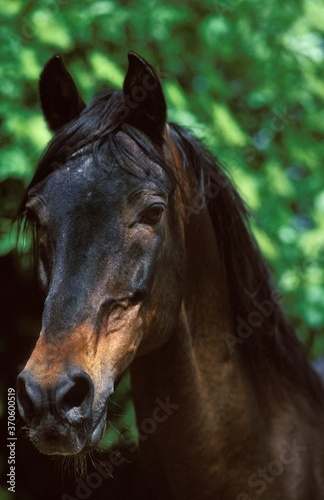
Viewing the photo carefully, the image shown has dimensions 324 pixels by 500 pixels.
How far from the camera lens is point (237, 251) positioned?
2584 millimetres

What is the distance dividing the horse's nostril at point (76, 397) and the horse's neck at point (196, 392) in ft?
1.87

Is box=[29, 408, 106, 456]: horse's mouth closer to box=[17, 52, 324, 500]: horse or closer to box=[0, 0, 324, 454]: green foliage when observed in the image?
box=[17, 52, 324, 500]: horse

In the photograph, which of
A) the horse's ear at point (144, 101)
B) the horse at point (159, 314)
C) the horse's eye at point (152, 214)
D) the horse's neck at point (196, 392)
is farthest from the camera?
the horse's neck at point (196, 392)

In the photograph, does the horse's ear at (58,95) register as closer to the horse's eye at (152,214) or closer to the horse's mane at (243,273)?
the horse's mane at (243,273)

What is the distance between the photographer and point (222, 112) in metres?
3.90

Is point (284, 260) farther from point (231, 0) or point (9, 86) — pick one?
point (9, 86)

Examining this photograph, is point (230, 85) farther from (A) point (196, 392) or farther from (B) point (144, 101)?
(A) point (196, 392)

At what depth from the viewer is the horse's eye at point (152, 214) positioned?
6.82 ft

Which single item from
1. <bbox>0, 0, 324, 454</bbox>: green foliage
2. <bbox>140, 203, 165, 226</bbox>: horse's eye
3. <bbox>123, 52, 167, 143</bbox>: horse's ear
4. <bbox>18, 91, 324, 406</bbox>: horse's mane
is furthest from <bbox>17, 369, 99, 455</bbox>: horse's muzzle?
<bbox>0, 0, 324, 454</bbox>: green foliage

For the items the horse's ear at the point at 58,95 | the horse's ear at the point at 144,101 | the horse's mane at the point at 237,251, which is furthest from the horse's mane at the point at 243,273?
the horse's ear at the point at 58,95

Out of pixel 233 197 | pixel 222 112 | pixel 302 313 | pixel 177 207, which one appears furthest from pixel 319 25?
pixel 177 207

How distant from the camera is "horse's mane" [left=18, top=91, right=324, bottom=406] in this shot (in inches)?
87.5

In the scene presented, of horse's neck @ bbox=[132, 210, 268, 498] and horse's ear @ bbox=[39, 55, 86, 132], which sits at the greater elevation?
horse's ear @ bbox=[39, 55, 86, 132]

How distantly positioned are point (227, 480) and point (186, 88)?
236 cm
